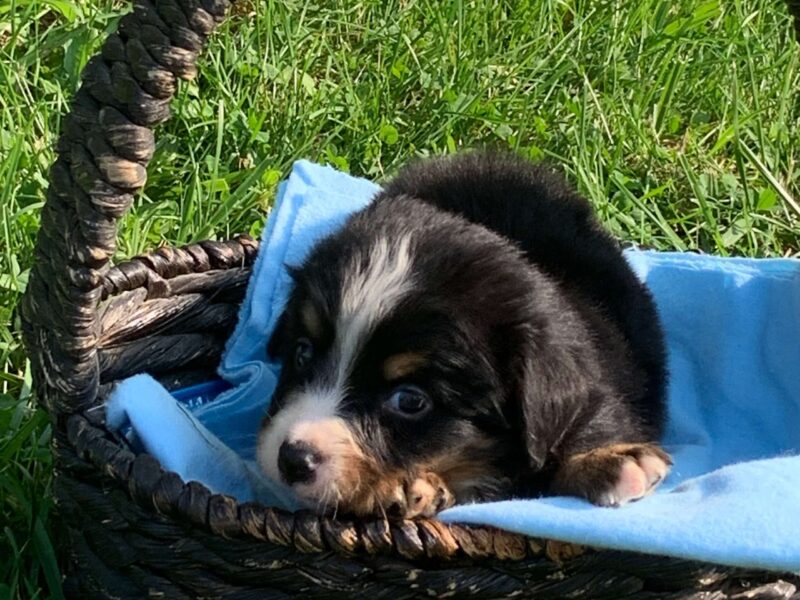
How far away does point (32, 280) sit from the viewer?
2287mm

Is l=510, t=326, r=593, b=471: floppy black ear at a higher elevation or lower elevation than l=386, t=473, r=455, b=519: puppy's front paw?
higher

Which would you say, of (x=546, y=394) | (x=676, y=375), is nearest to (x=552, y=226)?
(x=676, y=375)

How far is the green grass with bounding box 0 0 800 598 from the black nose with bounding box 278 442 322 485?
1572 millimetres

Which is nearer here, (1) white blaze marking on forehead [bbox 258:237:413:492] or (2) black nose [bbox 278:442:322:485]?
(2) black nose [bbox 278:442:322:485]

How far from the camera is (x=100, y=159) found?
1.98m

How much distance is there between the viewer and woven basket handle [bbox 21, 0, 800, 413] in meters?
1.91

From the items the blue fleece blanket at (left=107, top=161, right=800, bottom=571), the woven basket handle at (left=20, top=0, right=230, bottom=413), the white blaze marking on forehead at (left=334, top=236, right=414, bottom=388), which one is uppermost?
the woven basket handle at (left=20, top=0, right=230, bottom=413)

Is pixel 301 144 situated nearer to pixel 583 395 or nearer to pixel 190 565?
pixel 583 395

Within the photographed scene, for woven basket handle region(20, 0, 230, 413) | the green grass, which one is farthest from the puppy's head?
the green grass

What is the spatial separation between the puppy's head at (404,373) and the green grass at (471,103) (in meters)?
1.39

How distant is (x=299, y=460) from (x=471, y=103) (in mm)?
2395

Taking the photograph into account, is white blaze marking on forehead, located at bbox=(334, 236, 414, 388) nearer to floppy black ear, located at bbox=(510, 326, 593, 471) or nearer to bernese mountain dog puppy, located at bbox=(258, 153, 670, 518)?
bernese mountain dog puppy, located at bbox=(258, 153, 670, 518)

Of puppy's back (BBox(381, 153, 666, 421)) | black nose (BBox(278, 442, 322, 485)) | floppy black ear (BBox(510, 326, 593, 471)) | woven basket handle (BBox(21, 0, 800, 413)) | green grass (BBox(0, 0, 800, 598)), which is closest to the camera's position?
woven basket handle (BBox(21, 0, 800, 413))

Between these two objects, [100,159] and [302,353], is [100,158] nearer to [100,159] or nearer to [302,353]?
[100,159]
